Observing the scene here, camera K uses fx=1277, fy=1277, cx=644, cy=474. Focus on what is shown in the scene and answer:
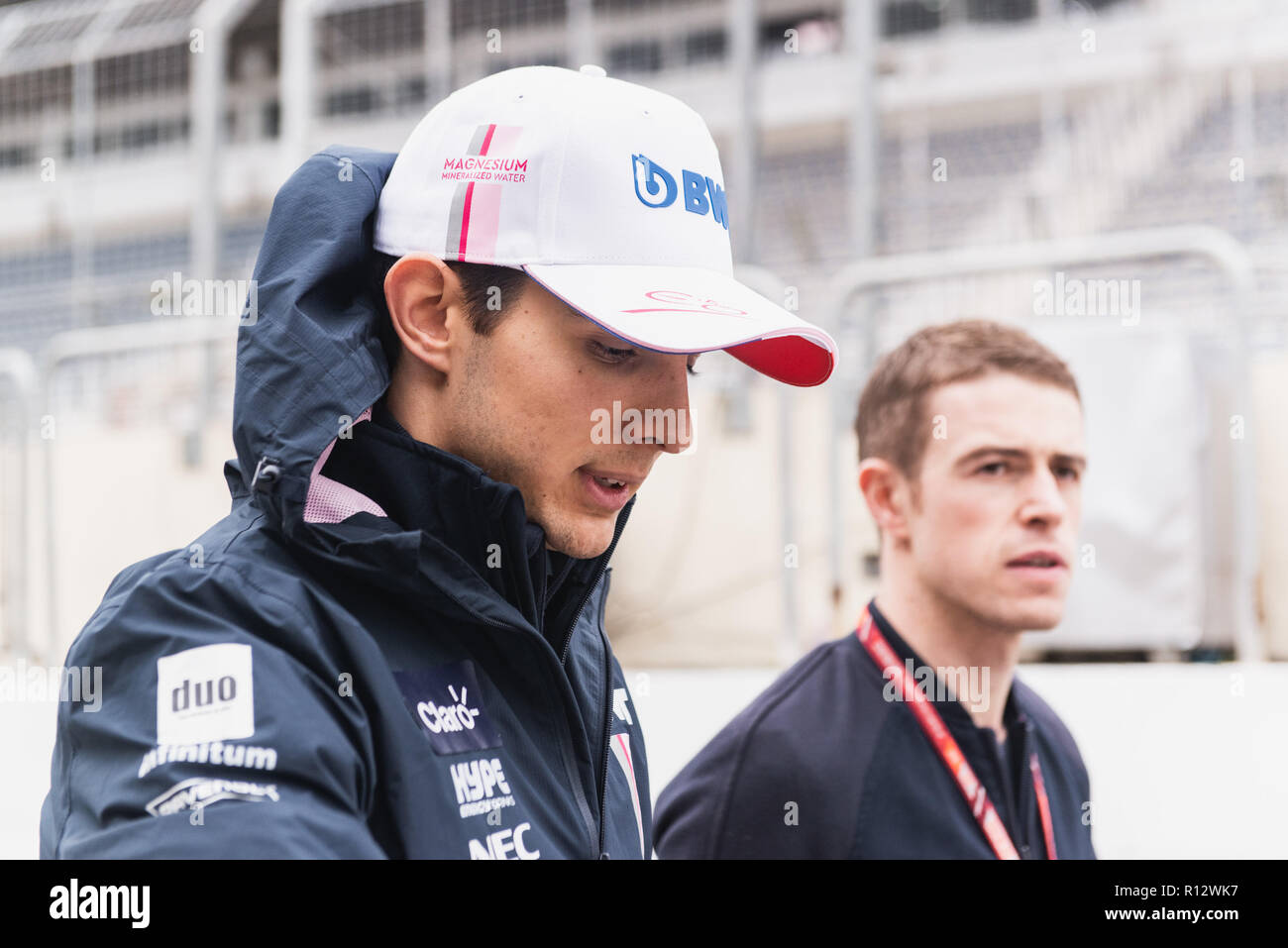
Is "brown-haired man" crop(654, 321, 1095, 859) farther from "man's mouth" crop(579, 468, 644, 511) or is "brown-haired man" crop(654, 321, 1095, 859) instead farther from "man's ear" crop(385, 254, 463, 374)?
"man's ear" crop(385, 254, 463, 374)

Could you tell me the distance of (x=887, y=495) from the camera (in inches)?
86.8

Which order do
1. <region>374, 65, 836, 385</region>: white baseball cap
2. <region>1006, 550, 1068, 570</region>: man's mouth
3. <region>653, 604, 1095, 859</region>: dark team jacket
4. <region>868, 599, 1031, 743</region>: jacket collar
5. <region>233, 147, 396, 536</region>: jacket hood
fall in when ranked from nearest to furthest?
1. <region>233, 147, 396, 536</region>: jacket hood
2. <region>374, 65, 836, 385</region>: white baseball cap
3. <region>653, 604, 1095, 859</region>: dark team jacket
4. <region>868, 599, 1031, 743</region>: jacket collar
5. <region>1006, 550, 1068, 570</region>: man's mouth

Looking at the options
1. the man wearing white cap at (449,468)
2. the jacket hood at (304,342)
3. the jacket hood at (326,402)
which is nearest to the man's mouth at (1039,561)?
the man wearing white cap at (449,468)

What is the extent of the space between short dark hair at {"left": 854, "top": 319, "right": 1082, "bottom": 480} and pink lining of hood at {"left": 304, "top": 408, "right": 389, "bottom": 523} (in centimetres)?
125

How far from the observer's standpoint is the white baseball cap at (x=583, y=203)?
1.19 metres

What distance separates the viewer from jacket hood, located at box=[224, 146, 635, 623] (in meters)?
1.09

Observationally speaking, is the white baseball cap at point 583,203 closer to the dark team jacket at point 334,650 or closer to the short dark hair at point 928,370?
the dark team jacket at point 334,650

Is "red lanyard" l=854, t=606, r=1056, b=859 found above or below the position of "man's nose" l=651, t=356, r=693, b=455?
below

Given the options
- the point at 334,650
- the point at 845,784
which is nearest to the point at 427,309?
the point at 334,650

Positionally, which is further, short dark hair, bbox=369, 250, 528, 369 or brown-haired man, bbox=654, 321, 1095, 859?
brown-haired man, bbox=654, 321, 1095, 859

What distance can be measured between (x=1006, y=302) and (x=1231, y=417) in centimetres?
75

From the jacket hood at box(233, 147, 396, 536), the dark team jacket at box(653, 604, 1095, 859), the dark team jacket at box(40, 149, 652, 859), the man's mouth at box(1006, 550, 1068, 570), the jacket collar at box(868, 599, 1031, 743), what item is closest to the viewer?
the dark team jacket at box(40, 149, 652, 859)

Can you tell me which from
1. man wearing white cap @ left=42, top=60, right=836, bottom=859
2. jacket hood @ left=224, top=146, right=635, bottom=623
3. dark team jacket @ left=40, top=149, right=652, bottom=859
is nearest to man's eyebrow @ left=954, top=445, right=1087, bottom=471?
man wearing white cap @ left=42, top=60, right=836, bottom=859

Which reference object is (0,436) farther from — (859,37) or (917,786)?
(917,786)
